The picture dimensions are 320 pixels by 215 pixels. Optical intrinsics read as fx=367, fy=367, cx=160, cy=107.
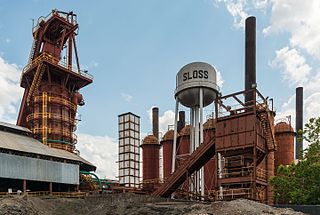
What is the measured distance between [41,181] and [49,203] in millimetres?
8504

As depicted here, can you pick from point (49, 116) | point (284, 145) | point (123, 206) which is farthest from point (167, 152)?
point (123, 206)

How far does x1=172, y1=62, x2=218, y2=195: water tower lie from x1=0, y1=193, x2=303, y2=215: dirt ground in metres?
8.88

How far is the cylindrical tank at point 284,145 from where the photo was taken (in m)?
42.7

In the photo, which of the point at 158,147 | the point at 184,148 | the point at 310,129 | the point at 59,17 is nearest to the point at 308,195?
the point at 310,129

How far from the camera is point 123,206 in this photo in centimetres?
2691

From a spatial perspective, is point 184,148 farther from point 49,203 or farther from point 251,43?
point 49,203

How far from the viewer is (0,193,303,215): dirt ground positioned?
20.8 m

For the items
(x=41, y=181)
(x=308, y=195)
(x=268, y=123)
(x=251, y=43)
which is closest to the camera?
(x=308, y=195)

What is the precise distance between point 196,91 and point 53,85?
21.3 m

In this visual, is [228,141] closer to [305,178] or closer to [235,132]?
[235,132]

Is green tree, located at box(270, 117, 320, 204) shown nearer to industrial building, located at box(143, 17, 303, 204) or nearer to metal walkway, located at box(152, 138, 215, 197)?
industrial building, located at box(143, 17, 303, 204)

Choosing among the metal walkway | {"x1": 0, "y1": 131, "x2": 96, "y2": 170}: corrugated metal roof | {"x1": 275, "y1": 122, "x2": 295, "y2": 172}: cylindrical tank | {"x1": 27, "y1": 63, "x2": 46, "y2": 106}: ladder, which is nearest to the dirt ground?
the metal walkway

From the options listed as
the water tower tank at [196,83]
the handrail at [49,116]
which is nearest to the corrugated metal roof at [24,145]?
the handrail at [49,116]

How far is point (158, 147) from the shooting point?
55875 mm
